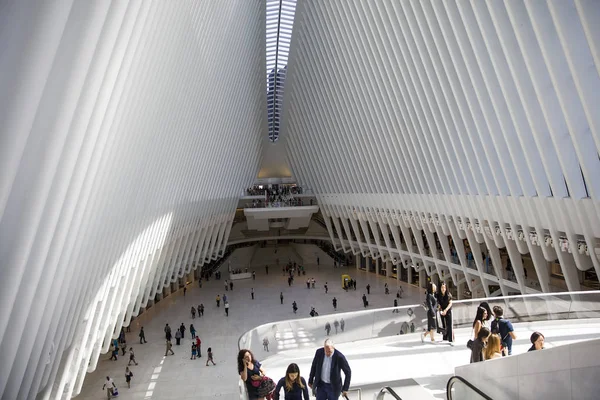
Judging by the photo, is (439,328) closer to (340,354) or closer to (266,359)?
(266,359)

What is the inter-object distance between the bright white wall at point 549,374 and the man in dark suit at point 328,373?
3.98 ft

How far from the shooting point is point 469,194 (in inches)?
617

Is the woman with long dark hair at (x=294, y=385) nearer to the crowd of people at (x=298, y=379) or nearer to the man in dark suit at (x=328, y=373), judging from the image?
the crowd of people at (x=298, y=379)

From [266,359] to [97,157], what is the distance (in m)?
3.93

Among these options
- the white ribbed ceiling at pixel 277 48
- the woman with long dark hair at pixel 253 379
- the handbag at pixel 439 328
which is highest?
the white ribbed ceiling at pixel 277 48

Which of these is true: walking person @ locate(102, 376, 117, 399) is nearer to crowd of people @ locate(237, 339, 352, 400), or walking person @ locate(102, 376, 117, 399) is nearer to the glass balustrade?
the glass balustrade

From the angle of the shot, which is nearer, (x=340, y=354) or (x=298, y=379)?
(x=298, y=379)

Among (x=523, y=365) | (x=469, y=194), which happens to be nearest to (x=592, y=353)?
(x=523, y=365)

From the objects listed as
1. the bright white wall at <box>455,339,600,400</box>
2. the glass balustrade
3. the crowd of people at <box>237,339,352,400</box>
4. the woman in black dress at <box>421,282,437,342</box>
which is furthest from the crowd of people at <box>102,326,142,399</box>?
the bright white wall at <box>455,339,600,400</box>

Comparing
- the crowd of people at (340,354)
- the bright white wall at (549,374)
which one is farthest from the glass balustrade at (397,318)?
the bright white wall at (549,374)

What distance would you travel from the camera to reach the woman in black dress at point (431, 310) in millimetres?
7008

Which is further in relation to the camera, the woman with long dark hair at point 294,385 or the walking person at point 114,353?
the walking person at point 114,353

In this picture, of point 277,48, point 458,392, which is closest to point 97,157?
point 458,392

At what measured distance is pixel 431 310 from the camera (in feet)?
23.5
